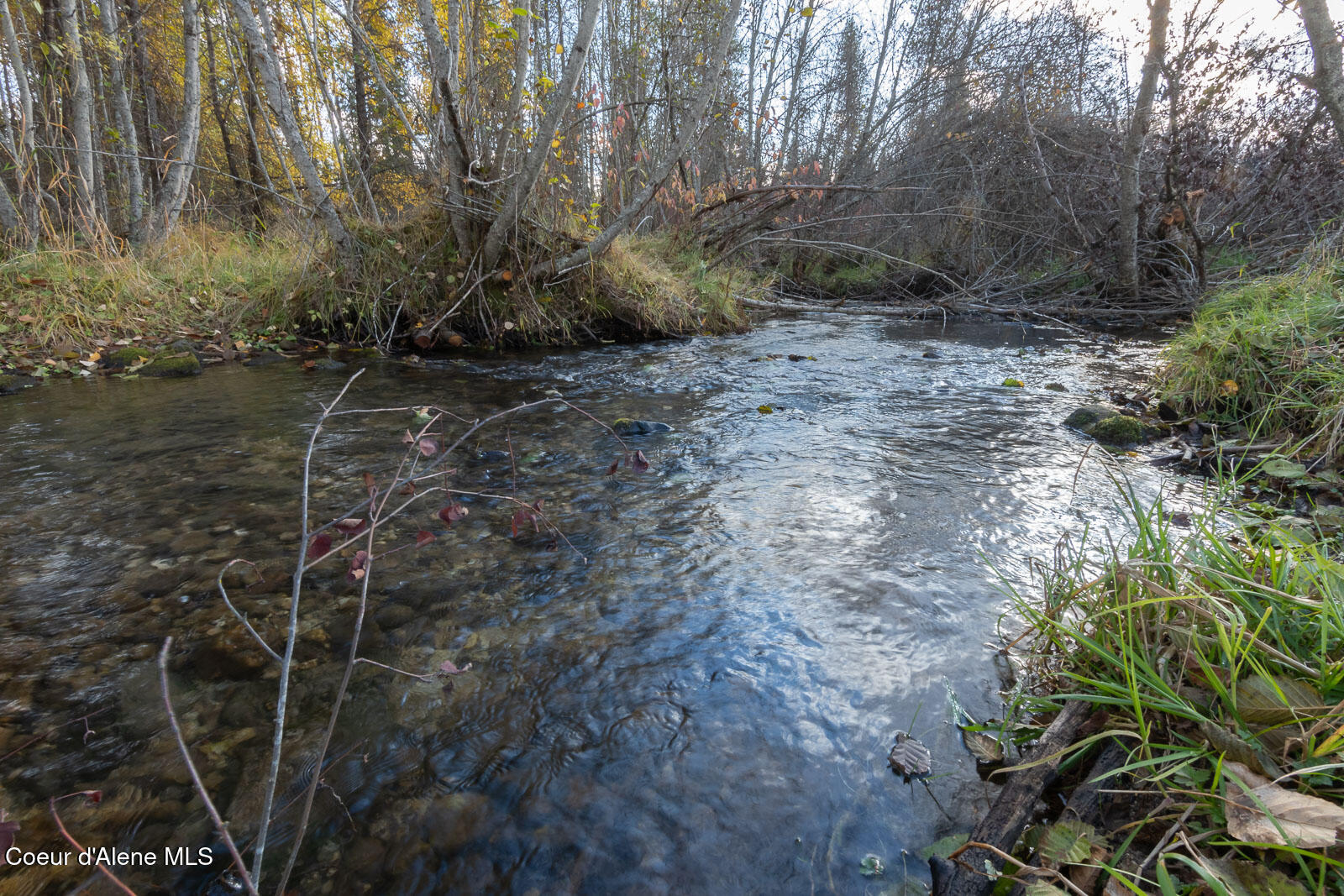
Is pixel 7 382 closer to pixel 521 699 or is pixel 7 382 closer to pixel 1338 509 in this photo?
pixel 521 699

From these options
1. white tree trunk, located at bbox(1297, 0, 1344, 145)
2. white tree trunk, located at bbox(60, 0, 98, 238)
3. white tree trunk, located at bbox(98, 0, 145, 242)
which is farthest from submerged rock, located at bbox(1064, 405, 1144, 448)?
white tree trunk, located at bbox(98, 0, 145, 242)

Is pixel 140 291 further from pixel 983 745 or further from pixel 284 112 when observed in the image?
pixel 983 745

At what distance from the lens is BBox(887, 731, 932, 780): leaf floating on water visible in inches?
52.1

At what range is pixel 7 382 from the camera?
4.27 m

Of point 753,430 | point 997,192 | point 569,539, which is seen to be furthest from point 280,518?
point 997,192

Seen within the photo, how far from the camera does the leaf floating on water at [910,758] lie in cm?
132

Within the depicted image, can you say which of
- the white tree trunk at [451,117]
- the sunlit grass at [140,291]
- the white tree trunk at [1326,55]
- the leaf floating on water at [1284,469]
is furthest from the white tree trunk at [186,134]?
the white tree trunk at [1326,55]

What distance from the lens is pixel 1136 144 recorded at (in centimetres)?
791

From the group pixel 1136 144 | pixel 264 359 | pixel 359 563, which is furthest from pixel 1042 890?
pixel 1136 144

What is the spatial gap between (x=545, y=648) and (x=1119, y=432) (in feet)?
11.2

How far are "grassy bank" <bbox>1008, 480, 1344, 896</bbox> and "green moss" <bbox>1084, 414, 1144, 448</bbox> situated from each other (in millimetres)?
2304

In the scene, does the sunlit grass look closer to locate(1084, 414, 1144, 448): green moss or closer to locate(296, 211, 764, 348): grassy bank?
locate(296, 211, 764, 348): grassy bank

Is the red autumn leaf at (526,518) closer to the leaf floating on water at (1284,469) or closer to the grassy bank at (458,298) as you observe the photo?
the leaf floating on water at (1284,469)

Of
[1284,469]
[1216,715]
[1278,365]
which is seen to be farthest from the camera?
[1278,365]
